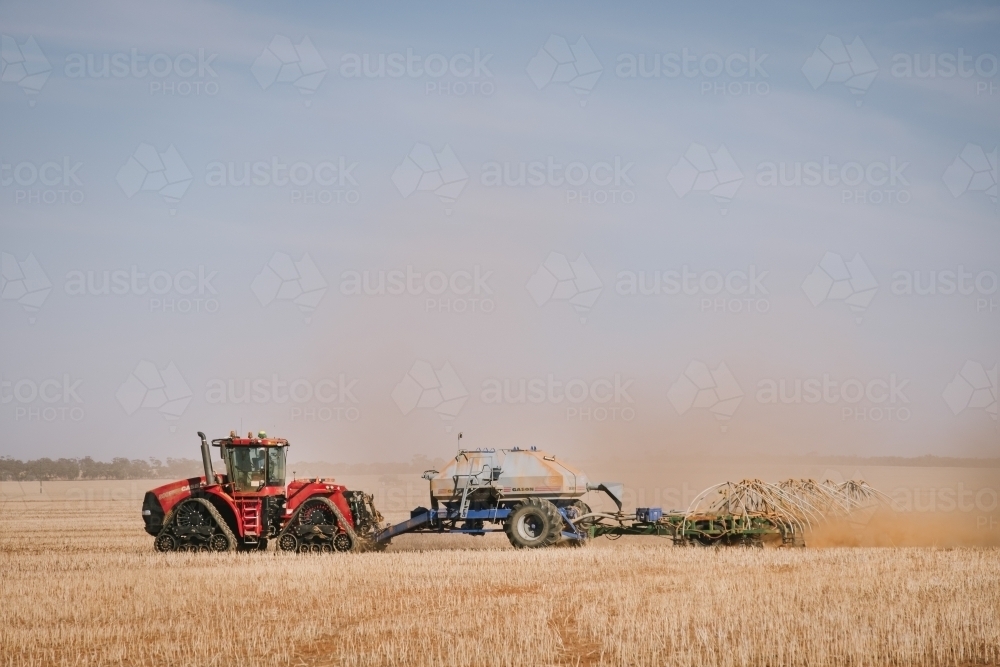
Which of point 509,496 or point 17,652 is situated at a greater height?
point 509,496

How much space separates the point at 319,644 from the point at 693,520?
43.6 ft

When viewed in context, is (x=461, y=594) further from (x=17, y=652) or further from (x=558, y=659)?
(x=17, y=652)

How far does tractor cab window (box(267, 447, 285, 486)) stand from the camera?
82.1 feet

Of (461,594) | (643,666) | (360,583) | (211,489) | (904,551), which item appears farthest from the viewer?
(211,489)

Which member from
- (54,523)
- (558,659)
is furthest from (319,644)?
(54,523)

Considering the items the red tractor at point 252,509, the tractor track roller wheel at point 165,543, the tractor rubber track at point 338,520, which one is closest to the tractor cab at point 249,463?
the red tractor at point 252,509

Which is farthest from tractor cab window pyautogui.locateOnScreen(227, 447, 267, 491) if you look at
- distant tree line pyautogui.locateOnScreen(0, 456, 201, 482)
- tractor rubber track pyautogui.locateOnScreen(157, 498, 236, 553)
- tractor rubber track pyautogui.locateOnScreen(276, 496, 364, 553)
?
distant tree line pyautogui.locateOnScreen(0, 456, 201, 482)

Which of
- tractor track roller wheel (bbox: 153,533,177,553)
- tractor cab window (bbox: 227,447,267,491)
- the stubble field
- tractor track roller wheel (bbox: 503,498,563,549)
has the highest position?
tractor cab window (bbox: 227,447,267,491)

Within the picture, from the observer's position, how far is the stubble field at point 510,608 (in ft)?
41.5

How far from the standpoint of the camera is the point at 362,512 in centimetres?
2550

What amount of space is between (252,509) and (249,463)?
1125mm

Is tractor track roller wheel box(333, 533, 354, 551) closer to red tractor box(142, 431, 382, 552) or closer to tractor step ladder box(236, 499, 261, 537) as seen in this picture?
red tractor box(142, 431, 382, 552)

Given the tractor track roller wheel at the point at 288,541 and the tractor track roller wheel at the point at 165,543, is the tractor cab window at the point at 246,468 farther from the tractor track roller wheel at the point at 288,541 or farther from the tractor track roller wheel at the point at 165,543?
the tractor track roller wheel at the point at 165,543

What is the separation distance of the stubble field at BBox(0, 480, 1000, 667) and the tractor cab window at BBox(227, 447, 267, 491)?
208 centimetres
